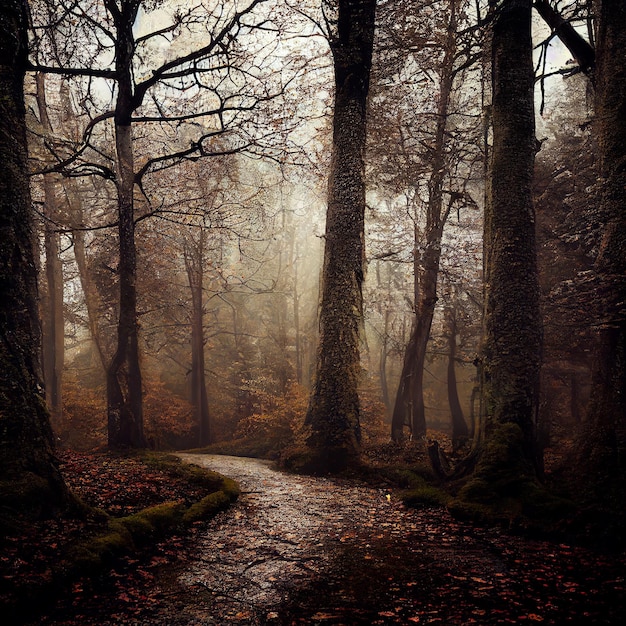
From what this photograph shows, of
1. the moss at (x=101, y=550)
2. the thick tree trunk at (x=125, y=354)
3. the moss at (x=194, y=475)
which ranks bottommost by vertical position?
the moss at (x=194, y=475)

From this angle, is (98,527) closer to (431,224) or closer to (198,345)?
(431,224)

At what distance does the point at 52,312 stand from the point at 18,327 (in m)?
15.6

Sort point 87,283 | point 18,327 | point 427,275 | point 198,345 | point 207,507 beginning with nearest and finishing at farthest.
A: point 18,327 → point 207,507 → point 427,275 → point 87,283 → point 198,345

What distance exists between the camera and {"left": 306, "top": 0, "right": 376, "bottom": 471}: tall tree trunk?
946 cm

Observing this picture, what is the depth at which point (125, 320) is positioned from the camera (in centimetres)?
1112

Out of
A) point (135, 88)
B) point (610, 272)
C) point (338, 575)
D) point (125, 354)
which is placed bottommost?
point (338, 575)

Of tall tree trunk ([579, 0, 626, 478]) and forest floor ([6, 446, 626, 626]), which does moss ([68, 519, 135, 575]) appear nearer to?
forest floor ([6, 446, 626, 626])

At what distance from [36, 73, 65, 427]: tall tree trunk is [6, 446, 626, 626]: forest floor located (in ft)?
42.4

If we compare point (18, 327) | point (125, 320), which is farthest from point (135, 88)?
point (18, 327)

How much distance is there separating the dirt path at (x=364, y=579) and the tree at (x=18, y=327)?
1.29 metres

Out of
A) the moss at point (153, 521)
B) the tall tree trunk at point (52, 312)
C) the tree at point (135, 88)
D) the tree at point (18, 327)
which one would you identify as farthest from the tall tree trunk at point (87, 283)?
the tree at point (18, 327)

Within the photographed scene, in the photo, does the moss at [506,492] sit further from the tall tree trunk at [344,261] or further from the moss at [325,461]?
the tall tree trunk at [344,261]

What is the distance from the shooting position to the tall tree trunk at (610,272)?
5758 millimetres

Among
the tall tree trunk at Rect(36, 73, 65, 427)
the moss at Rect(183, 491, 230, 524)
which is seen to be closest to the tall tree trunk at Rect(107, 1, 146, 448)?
the moss at Rect(183, 491, 230, 524)
